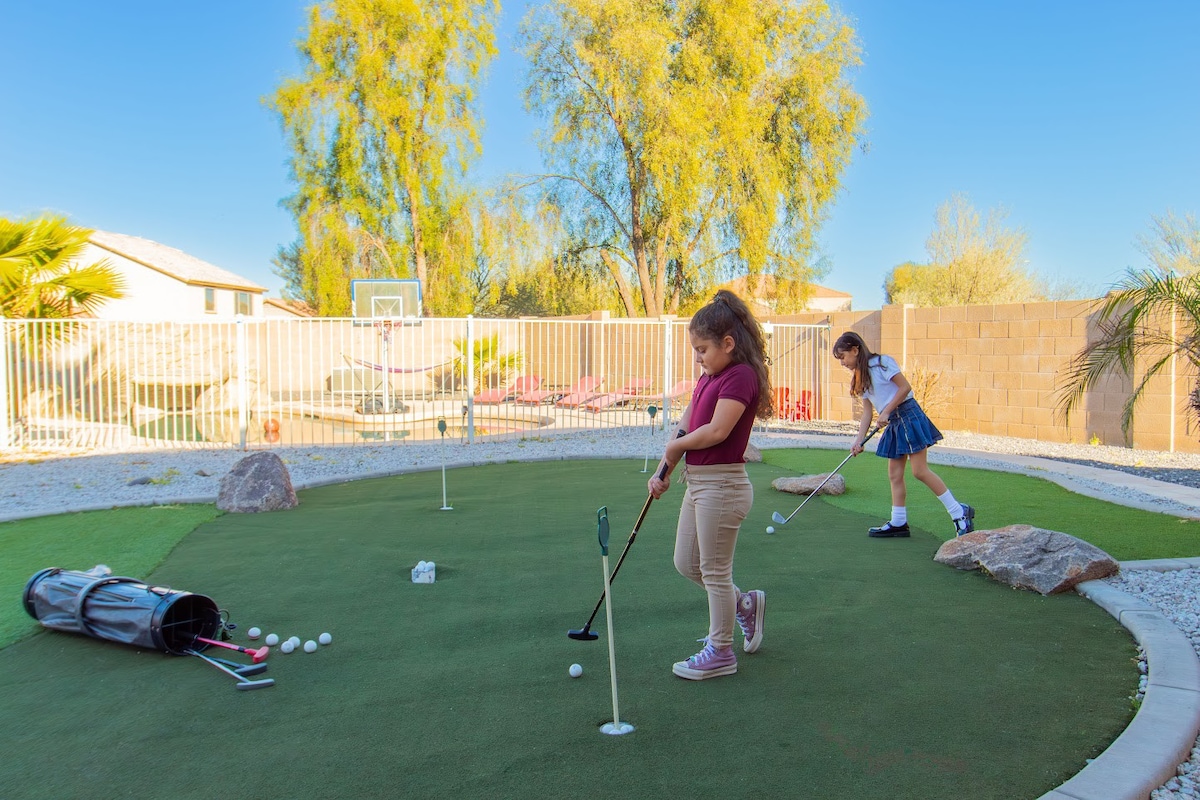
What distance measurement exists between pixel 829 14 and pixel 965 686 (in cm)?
2102

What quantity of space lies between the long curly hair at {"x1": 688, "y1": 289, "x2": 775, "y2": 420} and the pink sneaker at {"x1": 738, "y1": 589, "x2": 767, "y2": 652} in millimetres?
864

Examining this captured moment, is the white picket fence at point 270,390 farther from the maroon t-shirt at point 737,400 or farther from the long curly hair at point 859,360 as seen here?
the maroon t-shirt at point 737,400

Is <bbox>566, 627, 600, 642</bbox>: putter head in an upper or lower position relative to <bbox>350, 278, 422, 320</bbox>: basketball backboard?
lower

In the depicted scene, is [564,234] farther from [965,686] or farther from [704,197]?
[965,686]

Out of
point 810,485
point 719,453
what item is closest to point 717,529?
point 719,453

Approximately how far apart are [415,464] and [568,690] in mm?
6983

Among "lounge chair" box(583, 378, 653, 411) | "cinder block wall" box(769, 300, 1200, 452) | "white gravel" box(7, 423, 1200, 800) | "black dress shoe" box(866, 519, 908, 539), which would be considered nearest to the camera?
"black dress shoe" box(866, 519, 908, 539)

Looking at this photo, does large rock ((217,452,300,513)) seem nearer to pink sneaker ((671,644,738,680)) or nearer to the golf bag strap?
the golf bag strap

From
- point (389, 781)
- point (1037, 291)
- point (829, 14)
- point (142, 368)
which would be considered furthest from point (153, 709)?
point (1037, 291)

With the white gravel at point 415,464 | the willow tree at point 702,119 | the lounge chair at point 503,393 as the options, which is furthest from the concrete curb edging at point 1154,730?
the willow tree at point 702,119

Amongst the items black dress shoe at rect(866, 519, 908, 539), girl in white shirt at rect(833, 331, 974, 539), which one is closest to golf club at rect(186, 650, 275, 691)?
girl in white shirt at rect(833, 331, 974, 539)

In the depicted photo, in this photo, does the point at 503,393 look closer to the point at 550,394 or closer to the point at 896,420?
the point at 550,394

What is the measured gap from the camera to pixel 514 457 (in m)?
10.6

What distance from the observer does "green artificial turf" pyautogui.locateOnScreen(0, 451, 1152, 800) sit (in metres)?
2.60
